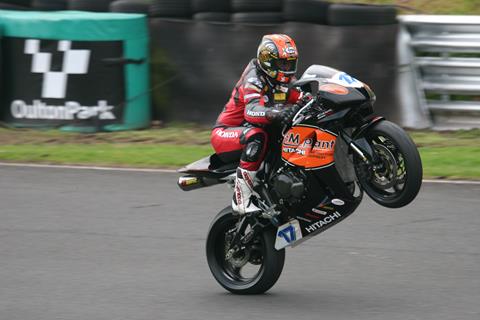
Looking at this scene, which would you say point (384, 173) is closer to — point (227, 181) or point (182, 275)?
point (227, 181)

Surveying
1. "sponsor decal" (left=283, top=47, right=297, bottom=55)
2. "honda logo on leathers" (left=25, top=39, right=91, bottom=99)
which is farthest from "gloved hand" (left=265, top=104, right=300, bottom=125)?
"honda logo on leathers" (left=25, top=39, right=91, bottom=99)

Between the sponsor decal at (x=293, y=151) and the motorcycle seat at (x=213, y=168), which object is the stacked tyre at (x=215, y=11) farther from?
the sponsor decal at (x=293, y=151)

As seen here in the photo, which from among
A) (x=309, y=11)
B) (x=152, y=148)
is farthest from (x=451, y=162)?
(x=152, y=148)

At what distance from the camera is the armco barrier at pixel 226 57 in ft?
41.6

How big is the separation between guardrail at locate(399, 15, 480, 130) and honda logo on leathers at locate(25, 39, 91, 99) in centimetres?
454

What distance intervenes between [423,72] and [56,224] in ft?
19.6

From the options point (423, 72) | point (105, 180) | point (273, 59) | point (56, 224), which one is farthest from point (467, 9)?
point (273, 59)

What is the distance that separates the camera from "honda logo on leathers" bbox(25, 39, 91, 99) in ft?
44.1

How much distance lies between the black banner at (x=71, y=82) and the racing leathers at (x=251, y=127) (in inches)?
288

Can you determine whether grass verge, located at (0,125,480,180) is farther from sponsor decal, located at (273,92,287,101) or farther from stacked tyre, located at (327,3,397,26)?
sponsor decal, located at (273,92,287,101)

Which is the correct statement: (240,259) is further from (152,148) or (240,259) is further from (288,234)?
(152,148)

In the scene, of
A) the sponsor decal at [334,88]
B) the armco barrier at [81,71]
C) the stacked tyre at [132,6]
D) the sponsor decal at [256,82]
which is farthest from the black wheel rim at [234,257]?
the stacked tyre at [132,6]

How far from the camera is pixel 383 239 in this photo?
7938 mm

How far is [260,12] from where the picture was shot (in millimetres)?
13258
